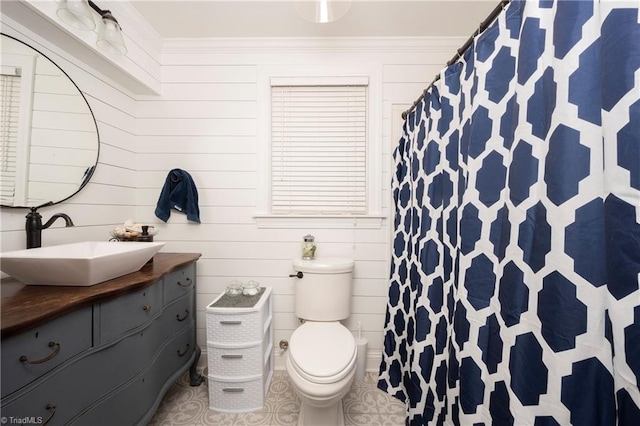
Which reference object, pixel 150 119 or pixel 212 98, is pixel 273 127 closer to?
pixel 212 98

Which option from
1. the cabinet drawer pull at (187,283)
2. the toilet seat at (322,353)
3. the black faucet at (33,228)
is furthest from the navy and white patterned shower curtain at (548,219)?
the black faucet at (33,228)

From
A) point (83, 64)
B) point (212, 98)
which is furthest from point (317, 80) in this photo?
point (83, 64)

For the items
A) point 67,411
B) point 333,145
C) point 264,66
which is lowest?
point 67,411

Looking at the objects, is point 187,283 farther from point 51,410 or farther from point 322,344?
point 322,344

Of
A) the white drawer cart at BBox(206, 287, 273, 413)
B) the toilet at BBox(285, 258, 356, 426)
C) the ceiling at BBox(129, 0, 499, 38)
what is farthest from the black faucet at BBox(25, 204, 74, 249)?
Result: the ceiling at BBox(129, 0, 499, 38)

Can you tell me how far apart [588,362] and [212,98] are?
7.35ft

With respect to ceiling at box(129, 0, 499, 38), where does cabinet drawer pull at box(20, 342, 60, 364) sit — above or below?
below

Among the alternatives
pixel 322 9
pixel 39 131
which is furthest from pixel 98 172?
pixel 322 9

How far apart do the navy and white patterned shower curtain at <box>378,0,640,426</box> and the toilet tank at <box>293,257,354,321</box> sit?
73 centimetres

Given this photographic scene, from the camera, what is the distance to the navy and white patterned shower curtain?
0.49 metres

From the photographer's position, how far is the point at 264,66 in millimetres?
1853

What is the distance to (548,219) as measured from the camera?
0.60 meters

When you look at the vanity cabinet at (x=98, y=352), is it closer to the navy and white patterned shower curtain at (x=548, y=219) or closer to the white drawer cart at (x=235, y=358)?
the white drawer cart at (x=235, y=358)

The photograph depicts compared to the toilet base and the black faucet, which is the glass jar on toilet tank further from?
the black faucet
